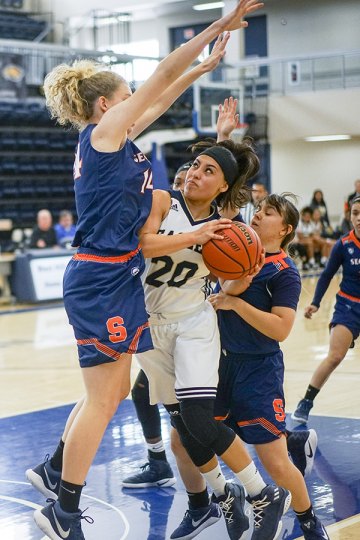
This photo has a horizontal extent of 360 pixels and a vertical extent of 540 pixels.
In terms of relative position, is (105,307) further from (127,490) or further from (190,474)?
(127,490)

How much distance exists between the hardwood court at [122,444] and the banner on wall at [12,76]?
9551mm

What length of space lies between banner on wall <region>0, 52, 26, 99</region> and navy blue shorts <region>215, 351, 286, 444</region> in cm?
1518

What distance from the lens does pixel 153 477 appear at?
182 inches

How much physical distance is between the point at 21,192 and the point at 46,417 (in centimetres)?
1304

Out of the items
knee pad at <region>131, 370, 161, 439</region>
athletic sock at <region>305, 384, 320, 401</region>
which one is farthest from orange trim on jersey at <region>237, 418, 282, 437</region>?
athletic sock at <region>305, 384, 320, 401</region>

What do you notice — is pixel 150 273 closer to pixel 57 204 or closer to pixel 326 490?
pixel 326 490

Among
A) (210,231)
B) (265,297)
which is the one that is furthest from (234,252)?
(265,297)

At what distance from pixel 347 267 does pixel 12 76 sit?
44.4 feet

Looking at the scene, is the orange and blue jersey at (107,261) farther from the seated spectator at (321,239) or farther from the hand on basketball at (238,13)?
the seated spectator at (321,239)

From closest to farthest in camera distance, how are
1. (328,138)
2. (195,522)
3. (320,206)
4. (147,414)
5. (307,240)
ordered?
(195,522)
(147,414)
(307,240)
(320,206)
(328,138)

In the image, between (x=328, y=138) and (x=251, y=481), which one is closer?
(x=251, y=481)

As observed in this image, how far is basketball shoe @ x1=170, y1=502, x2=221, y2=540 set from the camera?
3840 millimetres

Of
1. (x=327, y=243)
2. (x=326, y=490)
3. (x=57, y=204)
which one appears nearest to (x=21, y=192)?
(x=57, y=204)

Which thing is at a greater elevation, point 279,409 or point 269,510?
point 279,409
